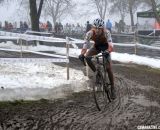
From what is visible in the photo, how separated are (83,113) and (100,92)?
2.72 feet

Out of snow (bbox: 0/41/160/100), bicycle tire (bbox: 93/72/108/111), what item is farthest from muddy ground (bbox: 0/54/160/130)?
snow (bbox: 0/41/160/100)

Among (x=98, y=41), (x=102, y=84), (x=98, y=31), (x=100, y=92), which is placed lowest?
(x=100, y=92)

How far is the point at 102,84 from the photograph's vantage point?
9.18 meters

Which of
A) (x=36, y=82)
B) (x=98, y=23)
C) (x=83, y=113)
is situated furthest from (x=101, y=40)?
(x=36, y=82)

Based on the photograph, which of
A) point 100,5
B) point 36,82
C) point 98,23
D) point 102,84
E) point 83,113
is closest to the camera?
point 83,113

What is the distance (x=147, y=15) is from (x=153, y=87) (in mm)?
26254

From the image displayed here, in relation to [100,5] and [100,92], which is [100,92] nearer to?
[100,92]

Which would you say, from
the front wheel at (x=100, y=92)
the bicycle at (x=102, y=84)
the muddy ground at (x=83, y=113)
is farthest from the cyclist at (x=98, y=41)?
the muddy ground at (x=83, y=113)

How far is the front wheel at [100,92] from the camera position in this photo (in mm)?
9016

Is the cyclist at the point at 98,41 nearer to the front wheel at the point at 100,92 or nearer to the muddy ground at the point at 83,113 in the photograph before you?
the front wheel at the point at 100,92

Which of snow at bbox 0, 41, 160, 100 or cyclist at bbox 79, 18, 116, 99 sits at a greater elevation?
cyclist at bbox 79, 18, 116, 99

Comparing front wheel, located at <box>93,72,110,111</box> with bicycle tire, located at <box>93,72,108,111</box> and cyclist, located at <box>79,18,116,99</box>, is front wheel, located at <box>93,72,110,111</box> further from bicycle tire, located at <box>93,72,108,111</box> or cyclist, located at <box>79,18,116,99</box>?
cyclist, located at <box>79,18,116,99</box>

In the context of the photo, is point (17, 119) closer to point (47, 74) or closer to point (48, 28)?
point (47, 74)

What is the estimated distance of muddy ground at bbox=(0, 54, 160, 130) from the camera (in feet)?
24.7
